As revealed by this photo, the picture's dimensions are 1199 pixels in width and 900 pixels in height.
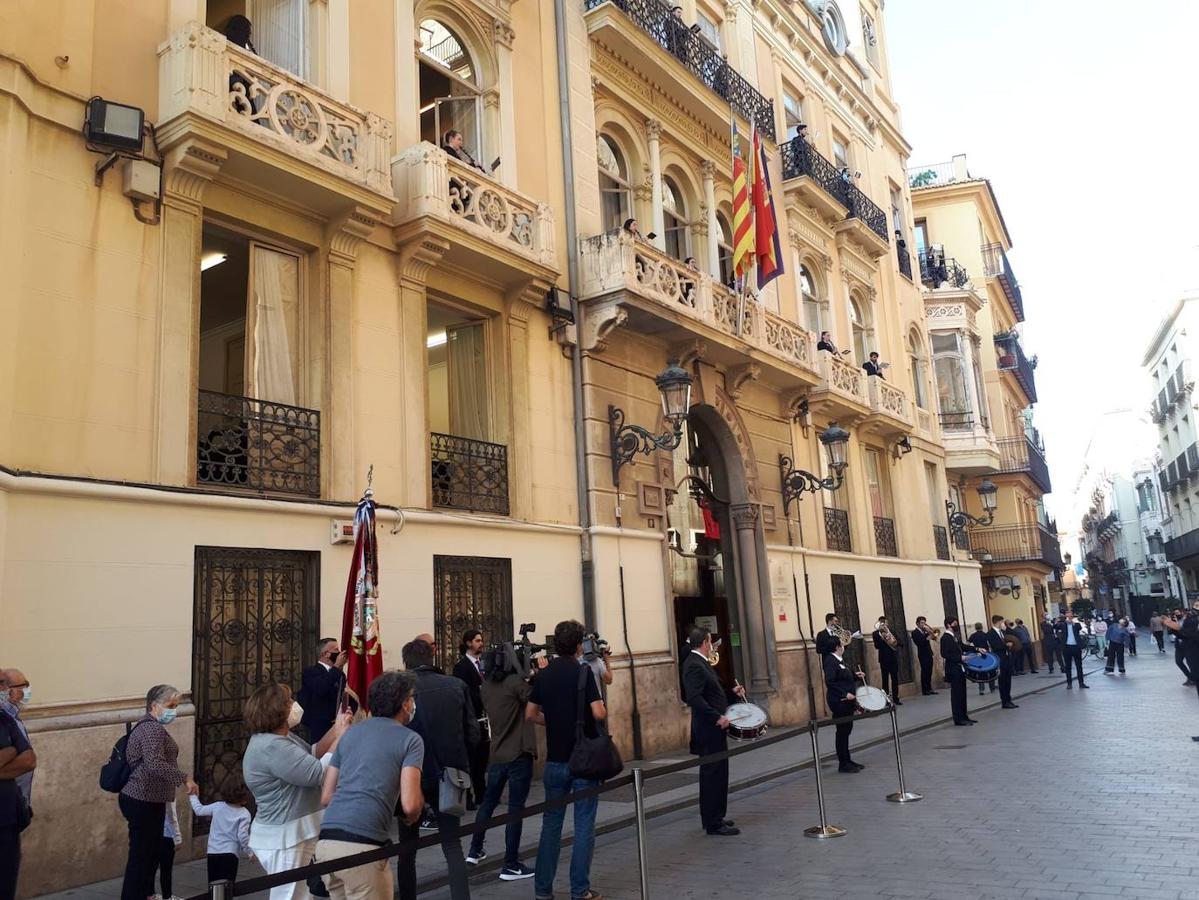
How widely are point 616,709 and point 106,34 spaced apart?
9.69 metres

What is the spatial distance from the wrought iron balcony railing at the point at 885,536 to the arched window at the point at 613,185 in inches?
418

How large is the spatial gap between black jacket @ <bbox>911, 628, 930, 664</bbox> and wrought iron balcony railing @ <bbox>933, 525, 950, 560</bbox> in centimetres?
387

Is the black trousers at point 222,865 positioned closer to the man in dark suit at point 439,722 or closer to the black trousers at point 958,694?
the man in dark suit at point 439,722

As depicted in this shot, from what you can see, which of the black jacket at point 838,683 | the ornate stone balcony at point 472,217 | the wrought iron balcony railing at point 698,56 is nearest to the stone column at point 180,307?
the ornate stone balcony at point 472,217

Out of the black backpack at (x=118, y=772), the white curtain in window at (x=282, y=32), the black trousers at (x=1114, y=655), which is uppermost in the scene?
the white curtain in window at (x=282, y=32)

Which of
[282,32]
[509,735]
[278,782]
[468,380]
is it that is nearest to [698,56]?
[468,380]

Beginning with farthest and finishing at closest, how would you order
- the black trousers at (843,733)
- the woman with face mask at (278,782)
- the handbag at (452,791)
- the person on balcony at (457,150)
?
the person on balcony at (457,150), the black trousers at (843,733), the handbag at (452,791), the woman with face mask at (278,782)

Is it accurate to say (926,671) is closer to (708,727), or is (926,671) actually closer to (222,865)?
(708,727)

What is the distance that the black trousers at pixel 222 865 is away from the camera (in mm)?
5891

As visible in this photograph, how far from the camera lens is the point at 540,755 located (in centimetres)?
1190

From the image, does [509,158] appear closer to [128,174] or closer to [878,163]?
[128,174]

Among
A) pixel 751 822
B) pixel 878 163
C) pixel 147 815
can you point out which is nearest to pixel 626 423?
pixel 751 822

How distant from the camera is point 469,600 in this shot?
11.7m

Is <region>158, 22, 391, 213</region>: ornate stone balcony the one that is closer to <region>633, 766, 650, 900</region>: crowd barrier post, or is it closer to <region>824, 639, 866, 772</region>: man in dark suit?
<region>633, 766, 650, 900</region>: crowd barrier post
